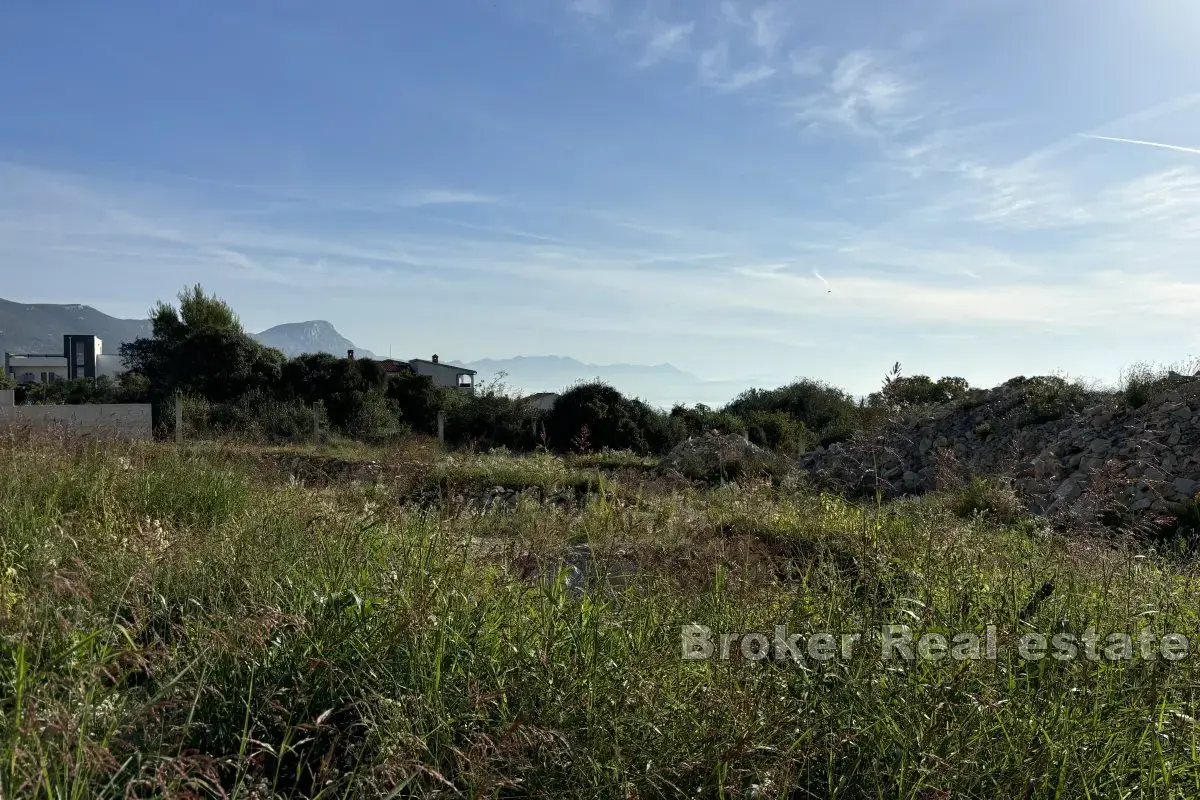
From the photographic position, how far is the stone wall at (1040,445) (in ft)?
27.4

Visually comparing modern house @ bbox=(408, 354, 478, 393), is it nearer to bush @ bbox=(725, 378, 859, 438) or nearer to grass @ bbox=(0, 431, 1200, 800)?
bush @ bbox=(725, 378, 859, 438)

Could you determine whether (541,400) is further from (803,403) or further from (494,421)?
(803,403)

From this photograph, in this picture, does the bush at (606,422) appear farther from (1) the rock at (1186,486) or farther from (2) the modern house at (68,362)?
(2) the modern house at (68,362)

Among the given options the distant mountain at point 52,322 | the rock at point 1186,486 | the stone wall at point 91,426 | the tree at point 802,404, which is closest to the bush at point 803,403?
the tree at point 802,404

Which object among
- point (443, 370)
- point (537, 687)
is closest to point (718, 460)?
point (537, 687)

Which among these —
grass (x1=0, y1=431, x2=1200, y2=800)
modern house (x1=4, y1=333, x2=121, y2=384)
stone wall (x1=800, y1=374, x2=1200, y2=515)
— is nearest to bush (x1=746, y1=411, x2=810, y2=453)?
stone wall (x1=800, y1=374, x2=1200, y2=515)

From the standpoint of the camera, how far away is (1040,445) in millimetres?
11125

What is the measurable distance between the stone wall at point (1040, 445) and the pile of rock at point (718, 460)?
79 cm

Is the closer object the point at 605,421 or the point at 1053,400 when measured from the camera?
the point at 1053,400

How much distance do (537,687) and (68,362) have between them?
61.5 meters

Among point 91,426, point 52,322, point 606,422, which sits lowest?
point 606,422

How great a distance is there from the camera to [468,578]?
3.15 m

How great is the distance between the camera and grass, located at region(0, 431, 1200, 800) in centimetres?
187

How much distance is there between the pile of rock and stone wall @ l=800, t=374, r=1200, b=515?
79 centimetres
